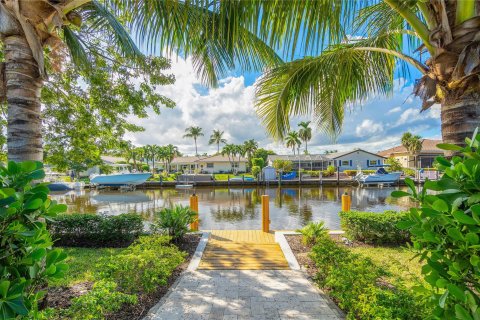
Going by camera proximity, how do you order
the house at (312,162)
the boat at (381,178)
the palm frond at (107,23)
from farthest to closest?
the house at (312,162) < the boat at (381,178) < the palm frond at (107,23)

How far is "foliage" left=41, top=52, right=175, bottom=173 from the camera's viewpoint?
19.0 ft

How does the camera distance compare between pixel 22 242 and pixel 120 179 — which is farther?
pixel 120 179

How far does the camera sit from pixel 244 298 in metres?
3.49

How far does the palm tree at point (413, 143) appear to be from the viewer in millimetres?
32719

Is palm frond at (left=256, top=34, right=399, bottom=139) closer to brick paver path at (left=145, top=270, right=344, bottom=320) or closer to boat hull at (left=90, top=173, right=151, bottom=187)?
brick paver path at (left=145, top=270, right=344, bottom=320)

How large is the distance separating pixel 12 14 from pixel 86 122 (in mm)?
4060

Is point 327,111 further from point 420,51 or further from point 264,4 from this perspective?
point 264,4

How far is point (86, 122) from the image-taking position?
6059 mm

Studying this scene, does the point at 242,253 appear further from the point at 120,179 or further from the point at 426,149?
the point at 426,149

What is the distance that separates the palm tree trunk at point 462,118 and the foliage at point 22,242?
2855mm

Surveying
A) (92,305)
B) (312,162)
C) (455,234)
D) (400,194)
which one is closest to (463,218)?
(455,234)

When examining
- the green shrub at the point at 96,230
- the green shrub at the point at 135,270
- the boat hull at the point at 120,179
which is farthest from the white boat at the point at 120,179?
the green shrub at the point at 135,270

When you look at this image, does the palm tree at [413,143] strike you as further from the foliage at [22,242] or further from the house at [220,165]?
the foliage at [22,242]

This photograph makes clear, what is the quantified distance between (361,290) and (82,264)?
16.5 feet
